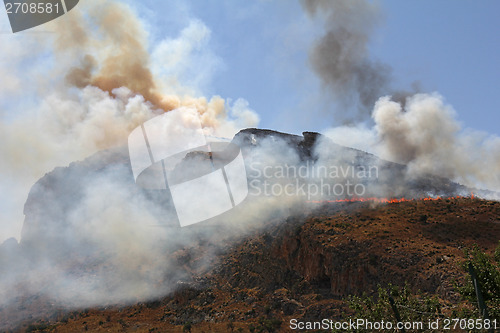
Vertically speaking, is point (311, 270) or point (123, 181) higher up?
point (123, 181)

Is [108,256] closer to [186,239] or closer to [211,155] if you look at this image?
[186,239]

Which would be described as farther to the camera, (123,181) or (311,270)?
Answer: (123,181)

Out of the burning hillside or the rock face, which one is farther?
the rock face

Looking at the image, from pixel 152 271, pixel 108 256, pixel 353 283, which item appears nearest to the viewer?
pixel 353 283

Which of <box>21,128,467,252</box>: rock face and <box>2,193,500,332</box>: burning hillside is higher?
<box>21,128,467,252</box>: rock face

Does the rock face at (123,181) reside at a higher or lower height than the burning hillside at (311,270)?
higher

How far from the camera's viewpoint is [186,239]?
244ft

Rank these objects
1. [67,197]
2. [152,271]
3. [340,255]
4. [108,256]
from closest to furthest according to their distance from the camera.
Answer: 1. [340,255]
2. [152,271]
3. [108,256]
4. [67,197]

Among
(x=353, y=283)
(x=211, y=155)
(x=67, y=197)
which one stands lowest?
(x=353, y=283)

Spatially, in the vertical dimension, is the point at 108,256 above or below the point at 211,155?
below

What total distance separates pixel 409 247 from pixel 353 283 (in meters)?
8.95

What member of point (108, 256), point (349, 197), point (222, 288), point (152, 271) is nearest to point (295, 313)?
point (222, 288)

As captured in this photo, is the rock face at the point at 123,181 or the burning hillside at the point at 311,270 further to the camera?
the rock face at the point at 123,181

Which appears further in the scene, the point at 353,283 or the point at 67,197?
the point at 67,197
